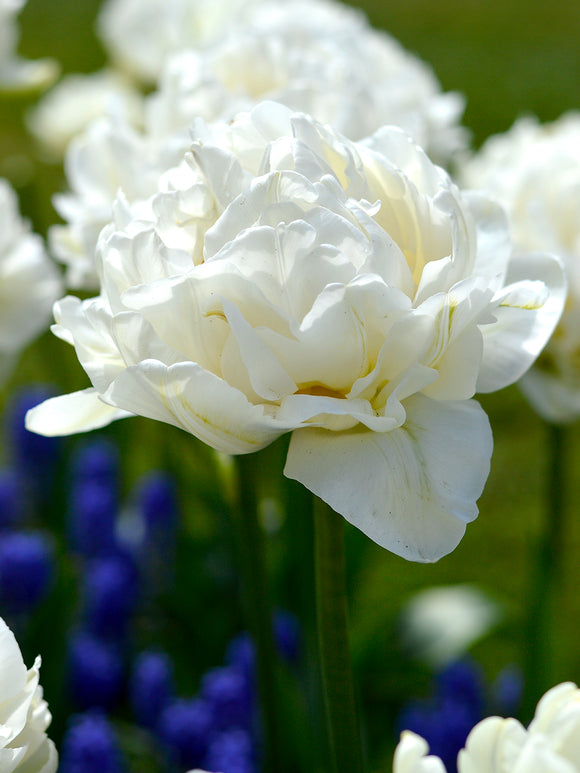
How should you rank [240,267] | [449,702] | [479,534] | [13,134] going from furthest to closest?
1. [13,134]
2. [479,534]
3. [449,702]
4. [240,267]

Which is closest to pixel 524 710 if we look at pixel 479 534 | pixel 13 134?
pixel 479 534

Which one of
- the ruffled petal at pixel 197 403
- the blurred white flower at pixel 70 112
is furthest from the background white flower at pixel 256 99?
the blurred white flower at pixel 70 112

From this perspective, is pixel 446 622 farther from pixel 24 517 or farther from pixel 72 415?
pixel 72 415

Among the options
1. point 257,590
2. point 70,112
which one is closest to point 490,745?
point 257,590

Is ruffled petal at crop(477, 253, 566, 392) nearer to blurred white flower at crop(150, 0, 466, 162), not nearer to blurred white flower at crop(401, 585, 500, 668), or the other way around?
blurred white flower at crop(150, 0, 466, 162)

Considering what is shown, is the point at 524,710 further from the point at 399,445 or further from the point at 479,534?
the point at 479,534

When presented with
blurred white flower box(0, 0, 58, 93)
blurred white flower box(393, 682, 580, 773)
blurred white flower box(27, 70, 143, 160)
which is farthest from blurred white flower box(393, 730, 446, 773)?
blurred white flower box(27, 70, 143, 160)

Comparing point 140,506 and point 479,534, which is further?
point 479,534
